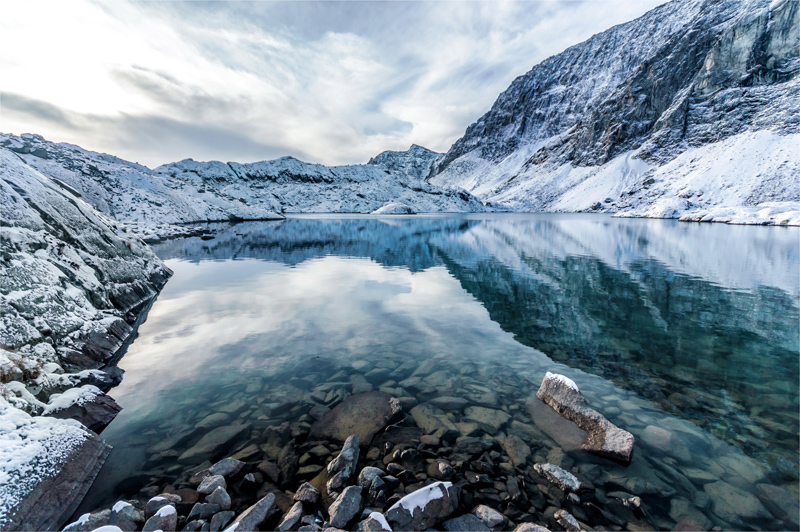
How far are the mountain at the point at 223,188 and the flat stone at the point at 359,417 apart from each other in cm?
5124

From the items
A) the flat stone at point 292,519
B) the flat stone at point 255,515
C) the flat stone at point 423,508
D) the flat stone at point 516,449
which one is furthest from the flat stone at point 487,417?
the flat stone at point 255,515

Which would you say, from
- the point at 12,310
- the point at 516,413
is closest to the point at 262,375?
the point at 12,310

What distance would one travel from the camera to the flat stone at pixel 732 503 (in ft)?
14.3

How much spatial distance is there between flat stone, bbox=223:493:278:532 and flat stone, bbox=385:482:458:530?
1.53m

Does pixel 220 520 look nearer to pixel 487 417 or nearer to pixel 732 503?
pixel 487 417

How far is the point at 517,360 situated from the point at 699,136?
16216 centimetres

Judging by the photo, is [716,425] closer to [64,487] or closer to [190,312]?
[64,487]

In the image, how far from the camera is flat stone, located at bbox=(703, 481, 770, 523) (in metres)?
4.34

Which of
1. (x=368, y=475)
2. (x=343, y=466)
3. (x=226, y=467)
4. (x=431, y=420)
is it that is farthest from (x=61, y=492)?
(x=431, y=420)

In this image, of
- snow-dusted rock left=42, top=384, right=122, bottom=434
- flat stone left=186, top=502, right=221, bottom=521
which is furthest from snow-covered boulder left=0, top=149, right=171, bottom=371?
flat stone left=186, top=502, right=221, bottom=521

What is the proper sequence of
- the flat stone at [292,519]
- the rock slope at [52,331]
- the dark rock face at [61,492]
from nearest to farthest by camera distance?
the dark rock face at [61,492], the flat stone at [292,519], the rock slope at [52,331]

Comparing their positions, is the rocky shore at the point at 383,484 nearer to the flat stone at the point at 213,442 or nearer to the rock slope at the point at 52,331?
the flat stone at the point at 213,442

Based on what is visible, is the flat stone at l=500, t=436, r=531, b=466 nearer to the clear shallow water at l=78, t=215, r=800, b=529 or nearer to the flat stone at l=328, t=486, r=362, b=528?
the clear shallow water at l=78, t=215, r=800, b=529

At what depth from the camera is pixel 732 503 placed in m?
4.54
